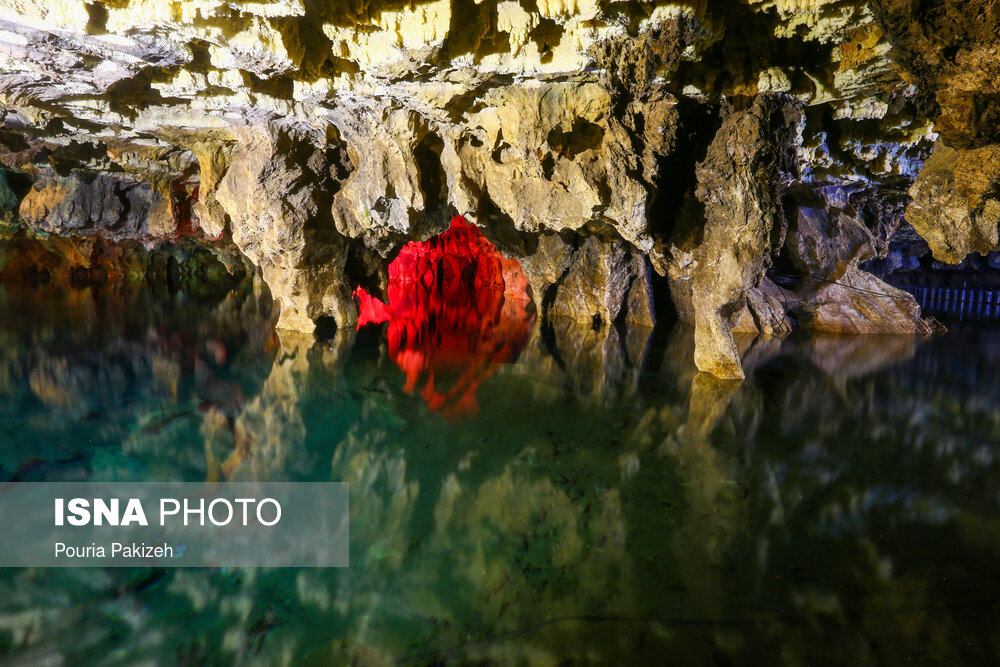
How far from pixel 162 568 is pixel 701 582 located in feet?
8.94

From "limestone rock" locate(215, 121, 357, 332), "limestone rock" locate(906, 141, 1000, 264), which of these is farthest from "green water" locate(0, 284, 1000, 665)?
"limestone rock" locate(215, 121, 357, 332)

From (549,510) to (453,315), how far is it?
10.3 metres

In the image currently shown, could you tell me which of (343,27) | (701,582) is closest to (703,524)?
(701,582)

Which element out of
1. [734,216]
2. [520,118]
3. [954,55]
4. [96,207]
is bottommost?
[734,216]

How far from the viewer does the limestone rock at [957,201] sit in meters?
4.03

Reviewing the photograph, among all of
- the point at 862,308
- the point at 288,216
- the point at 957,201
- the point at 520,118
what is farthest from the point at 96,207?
the point at 862,308

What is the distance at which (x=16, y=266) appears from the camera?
20.3 m

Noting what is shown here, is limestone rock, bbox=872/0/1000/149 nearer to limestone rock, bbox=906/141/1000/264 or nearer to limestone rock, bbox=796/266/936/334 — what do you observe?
limestone rock, bbox=906/141/1000/264

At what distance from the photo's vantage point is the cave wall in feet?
14.6

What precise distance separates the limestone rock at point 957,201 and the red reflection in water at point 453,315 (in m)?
4.44

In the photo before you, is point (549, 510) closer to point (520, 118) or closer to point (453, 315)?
point (520, 118)

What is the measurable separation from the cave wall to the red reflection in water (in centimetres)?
190

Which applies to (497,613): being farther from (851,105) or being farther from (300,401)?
(851,105)

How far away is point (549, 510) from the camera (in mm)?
3465
